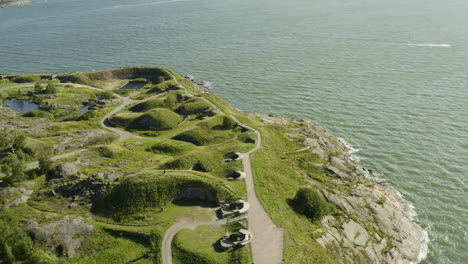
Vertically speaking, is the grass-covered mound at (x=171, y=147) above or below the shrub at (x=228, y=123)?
below

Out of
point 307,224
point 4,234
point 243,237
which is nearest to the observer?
point 4,234

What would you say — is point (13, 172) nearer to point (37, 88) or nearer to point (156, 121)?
point (156, 121)

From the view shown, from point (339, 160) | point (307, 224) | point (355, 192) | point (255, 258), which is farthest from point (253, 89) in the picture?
point (255, 258)

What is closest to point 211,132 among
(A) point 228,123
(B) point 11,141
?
(A) point 228,123

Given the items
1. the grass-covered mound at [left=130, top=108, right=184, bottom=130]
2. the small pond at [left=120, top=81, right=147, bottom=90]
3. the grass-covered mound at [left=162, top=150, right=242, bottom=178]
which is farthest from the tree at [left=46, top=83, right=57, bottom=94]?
the grass-covered mound at [left=162, top=150, right=242, bottom=178]

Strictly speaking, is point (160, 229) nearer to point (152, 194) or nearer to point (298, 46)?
point (152, 194)

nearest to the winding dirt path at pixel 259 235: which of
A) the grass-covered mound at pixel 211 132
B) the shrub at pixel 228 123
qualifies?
the grass-covered mound at pixel 211 132

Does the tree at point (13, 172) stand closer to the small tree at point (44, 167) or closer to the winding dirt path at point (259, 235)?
the small tree at point (44, 167)
